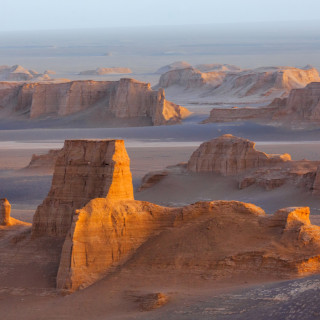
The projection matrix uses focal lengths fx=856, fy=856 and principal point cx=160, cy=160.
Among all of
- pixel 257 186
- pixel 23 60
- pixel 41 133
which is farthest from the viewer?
pixel 23 60

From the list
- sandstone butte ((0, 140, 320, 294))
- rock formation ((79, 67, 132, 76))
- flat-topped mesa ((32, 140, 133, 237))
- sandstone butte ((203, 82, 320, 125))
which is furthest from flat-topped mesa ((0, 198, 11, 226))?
rock formation ((79, 67, 132, 76))

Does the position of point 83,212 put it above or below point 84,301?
above

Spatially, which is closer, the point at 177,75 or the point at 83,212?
the point at 83,212

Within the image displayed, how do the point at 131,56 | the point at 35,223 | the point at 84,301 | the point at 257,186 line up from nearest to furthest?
the point at 84,301 → the point at 35,223 → the point at 257,186 → the point at 131,56

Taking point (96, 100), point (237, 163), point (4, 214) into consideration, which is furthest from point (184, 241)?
point (96, 100)

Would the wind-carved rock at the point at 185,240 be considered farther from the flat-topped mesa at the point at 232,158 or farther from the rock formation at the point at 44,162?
the rock formation at the point at 44,162

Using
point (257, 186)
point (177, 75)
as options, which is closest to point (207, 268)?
point (257, 186)

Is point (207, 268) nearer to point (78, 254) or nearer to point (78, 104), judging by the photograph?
point (78, 254)
